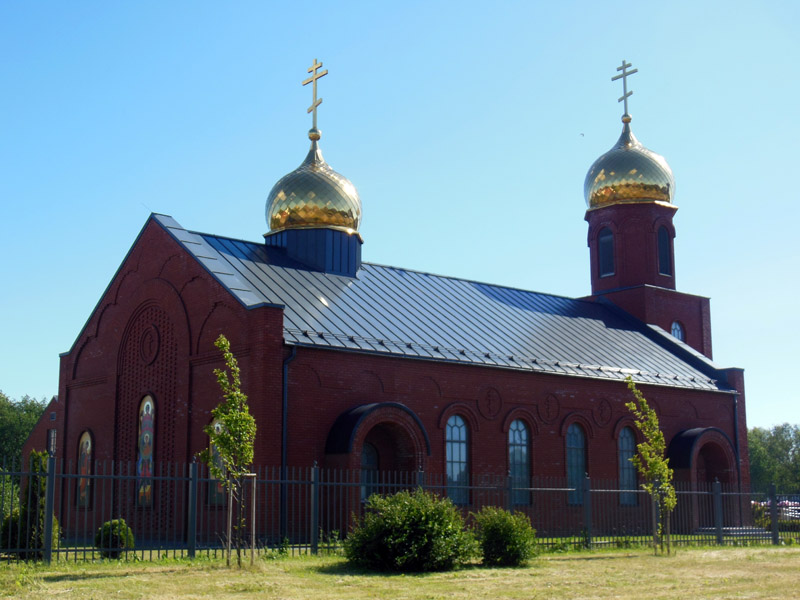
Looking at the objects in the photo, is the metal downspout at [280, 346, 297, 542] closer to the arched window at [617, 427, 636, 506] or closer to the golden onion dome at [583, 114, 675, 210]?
the arched window at [617, 427, 636, 506]

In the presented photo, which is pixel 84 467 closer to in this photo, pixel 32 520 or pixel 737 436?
pixel 32 520

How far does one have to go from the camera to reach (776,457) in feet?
263

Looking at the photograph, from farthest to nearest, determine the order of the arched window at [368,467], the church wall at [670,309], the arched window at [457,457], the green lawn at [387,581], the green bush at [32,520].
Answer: the church wall at [670,309], the arched window at [457,457], the arched window at [368,467], the green bush at [32,520], the green lawn at [387,581]

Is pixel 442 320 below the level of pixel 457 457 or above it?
above

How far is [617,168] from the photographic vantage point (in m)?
35.0

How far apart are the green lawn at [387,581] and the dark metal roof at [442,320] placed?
7.03 metres

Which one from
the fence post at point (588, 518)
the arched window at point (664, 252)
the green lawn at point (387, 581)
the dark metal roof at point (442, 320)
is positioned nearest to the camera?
the green lawn at point (387, 581)

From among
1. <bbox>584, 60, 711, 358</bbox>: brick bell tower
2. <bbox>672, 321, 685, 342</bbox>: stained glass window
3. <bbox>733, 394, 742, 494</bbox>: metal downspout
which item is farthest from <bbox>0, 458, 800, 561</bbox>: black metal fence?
<bbox>584, 60, 711, 358</bbox>: brick bell tower

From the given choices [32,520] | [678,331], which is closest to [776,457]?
[678,331]

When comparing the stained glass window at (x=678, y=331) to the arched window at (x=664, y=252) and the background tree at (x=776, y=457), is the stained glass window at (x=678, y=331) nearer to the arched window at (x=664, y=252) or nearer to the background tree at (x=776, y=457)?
the arched window at (x=664, y=252)

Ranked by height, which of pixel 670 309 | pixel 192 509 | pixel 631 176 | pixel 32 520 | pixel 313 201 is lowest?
pixel 32 520

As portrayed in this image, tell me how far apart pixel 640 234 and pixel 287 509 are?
1984 cm

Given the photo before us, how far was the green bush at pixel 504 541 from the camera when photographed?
52.4ft

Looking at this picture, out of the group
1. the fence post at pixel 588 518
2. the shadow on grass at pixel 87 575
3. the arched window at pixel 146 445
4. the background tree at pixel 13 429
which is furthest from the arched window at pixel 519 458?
the background tree at pixel 13 429
